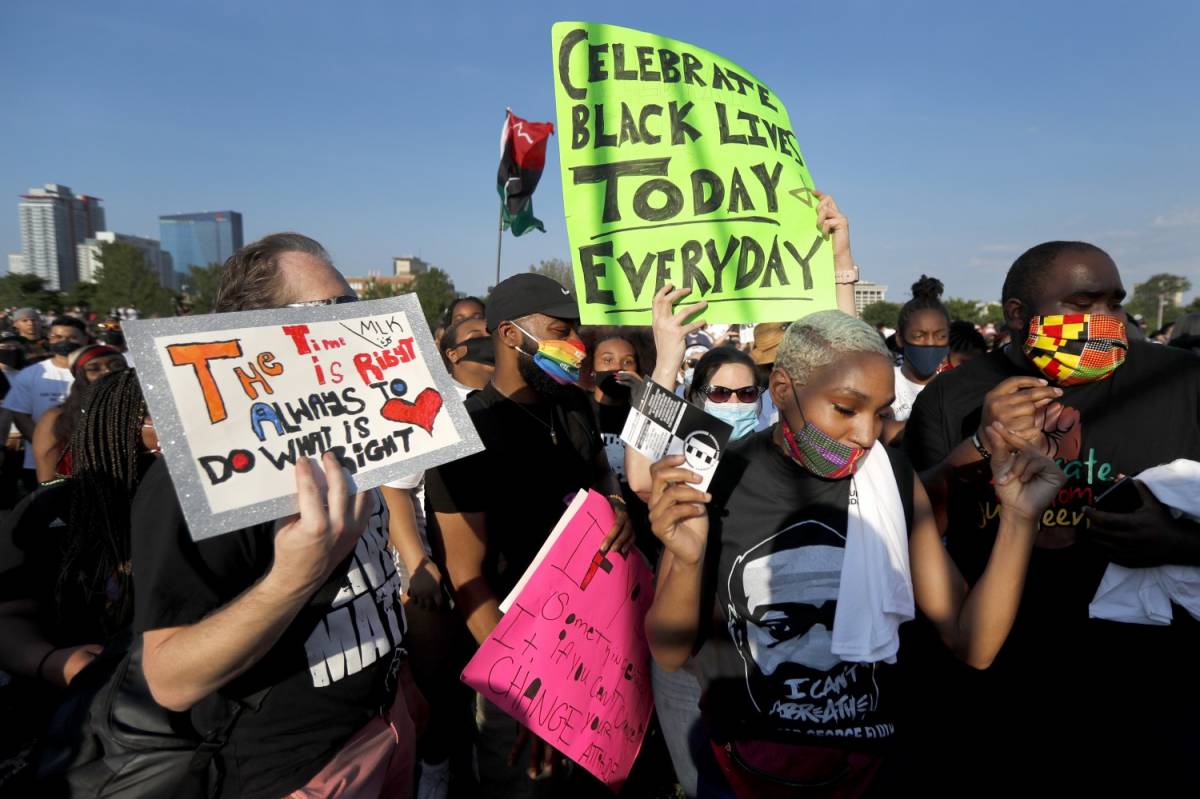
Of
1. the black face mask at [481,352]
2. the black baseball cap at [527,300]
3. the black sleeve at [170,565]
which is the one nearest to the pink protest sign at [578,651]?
the black sleeve at [170,565]

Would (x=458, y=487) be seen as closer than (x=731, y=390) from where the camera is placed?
Yes

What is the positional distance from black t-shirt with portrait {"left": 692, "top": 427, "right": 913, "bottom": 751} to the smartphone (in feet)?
2.41

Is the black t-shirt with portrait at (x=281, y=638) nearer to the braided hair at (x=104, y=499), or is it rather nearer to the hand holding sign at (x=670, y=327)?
the braided hair at (x=104, y=499)

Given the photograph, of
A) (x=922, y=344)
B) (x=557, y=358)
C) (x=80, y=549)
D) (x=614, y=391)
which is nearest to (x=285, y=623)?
(x=80, y=549)

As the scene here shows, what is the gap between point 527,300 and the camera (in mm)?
3229

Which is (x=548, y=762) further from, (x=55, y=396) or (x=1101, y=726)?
(x=55, y=396)

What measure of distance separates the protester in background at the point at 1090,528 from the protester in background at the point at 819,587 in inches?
16.7

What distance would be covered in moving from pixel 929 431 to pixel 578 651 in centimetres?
158

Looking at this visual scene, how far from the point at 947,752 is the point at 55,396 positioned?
8.56 metres

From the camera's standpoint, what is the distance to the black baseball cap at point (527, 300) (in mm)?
3205

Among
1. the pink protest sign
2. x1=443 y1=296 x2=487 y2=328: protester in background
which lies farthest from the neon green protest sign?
x1=443 y1=296 x2=487 y2=328: protester in background

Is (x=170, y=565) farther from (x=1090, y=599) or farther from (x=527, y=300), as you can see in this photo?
(x=1090, y=599)

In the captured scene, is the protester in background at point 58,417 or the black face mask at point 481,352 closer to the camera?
the protester in background at point 58,417

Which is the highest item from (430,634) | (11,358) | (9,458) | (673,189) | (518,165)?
(518,165)
